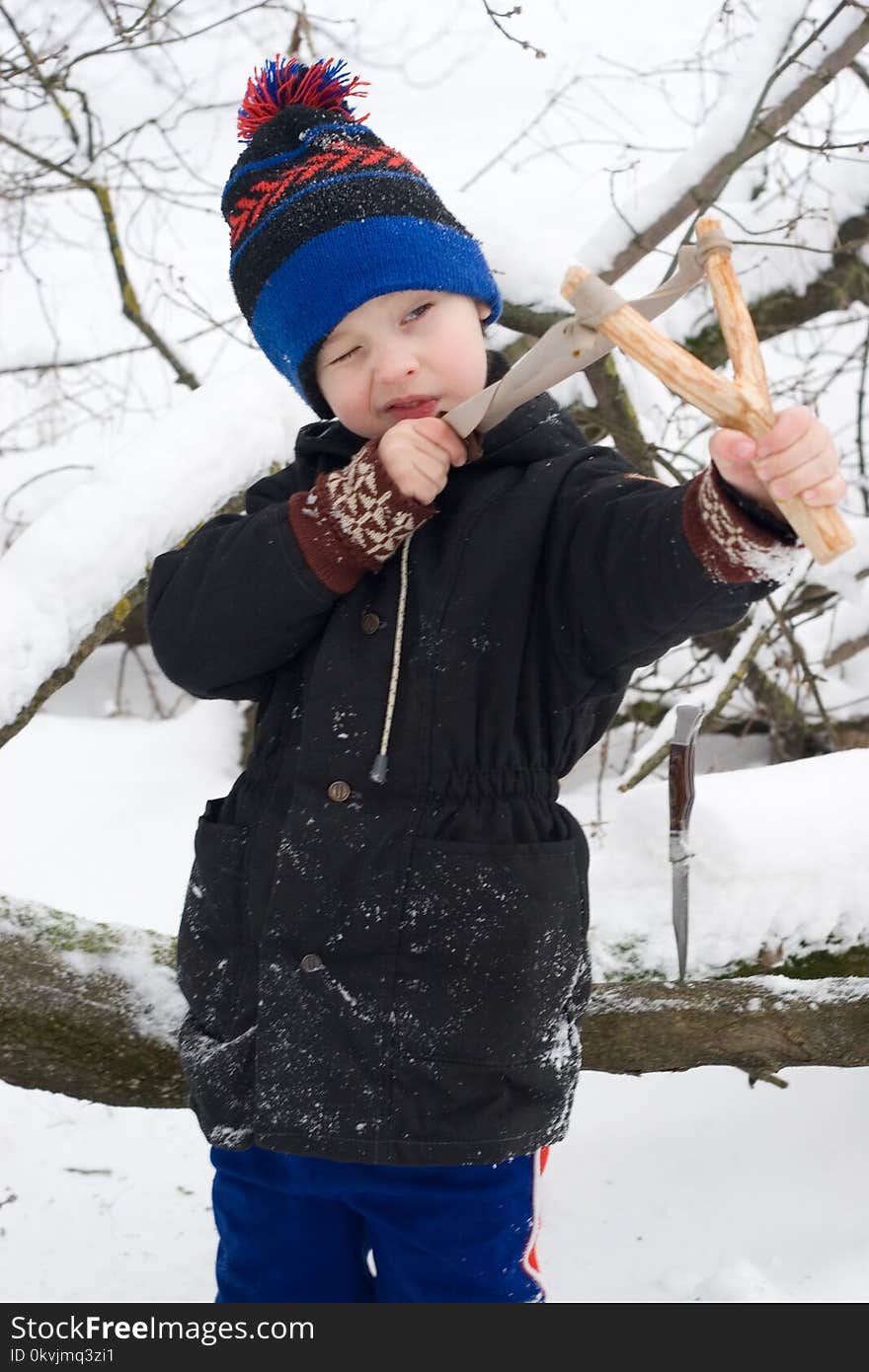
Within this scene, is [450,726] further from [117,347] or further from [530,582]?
[117,347]

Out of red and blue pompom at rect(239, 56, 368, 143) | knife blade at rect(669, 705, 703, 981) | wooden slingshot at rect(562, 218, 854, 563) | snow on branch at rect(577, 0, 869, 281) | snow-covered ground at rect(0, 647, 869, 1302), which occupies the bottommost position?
snow-covered ground at rect(0, 647, 869, 1302)

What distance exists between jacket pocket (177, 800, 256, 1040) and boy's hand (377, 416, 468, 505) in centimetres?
44

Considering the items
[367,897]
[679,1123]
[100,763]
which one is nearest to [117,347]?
[100,763]

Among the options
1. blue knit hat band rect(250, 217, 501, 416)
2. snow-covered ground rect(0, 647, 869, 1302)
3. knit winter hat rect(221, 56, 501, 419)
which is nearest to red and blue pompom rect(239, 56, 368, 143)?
knit winter hat rect(221, 56, 501, 419)

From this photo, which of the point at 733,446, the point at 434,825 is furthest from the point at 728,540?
the point at 434,825

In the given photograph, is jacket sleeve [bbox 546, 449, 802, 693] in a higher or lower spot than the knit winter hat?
lower

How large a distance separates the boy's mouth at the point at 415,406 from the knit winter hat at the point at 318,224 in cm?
11

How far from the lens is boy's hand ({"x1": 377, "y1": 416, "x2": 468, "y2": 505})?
1.20m

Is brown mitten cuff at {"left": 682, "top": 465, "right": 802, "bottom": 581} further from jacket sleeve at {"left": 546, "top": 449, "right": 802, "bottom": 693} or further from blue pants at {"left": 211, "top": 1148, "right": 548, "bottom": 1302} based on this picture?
blue pants at {"left": 211, "top": 1148, "right": 548, "bottom": 1302}

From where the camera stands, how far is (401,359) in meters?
1.29

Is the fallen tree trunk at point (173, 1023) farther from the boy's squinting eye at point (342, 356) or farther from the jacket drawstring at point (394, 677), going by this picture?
the boy's squinting eye at point (342, 356)

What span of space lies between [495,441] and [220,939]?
619mm

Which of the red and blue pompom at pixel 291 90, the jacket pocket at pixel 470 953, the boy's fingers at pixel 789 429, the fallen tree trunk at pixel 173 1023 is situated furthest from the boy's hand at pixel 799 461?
the fallen tree trunk at pixel 173 1023

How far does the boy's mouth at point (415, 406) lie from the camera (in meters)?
1.31
